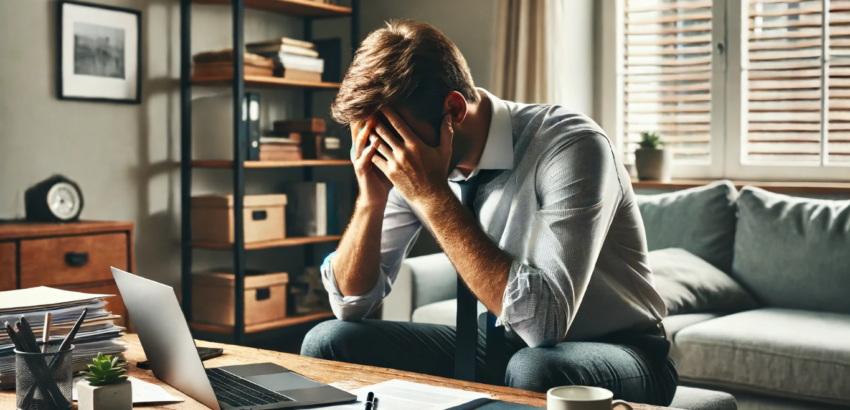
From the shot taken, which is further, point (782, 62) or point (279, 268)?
point (279, 268)

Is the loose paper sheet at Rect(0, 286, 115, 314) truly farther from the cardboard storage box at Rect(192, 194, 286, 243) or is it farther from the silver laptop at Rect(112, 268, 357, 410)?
the cardboard storage box at Rect(192, 194, 286, 243)

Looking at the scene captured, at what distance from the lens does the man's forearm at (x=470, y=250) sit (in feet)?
4.54

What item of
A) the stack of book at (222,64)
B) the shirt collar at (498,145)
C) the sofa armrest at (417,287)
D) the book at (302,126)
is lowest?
the sofa armrest at (417,287)

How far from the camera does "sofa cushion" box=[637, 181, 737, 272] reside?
291 cm

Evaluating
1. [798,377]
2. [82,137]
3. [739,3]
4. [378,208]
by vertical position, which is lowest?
[798,377]

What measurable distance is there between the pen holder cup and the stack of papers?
13cm

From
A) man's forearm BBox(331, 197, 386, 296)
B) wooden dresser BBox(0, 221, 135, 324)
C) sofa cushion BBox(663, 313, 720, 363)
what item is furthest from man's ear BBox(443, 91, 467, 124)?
wooden dresser BBox(0, 221, 135, 324)

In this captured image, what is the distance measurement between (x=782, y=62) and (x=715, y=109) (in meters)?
0.32

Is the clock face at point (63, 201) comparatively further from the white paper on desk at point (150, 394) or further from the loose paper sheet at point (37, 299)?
the white paper on desk at point (150, 394)

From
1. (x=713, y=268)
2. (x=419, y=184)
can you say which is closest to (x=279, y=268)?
(x=713, y=268)

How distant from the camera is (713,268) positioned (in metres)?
2.81

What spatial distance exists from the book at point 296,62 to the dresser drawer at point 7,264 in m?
1.48

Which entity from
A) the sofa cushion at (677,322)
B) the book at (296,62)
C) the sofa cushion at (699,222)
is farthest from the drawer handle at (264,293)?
→ the sofa cushion at (677,322)

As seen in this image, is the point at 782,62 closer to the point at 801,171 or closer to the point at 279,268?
the point at 801,171
